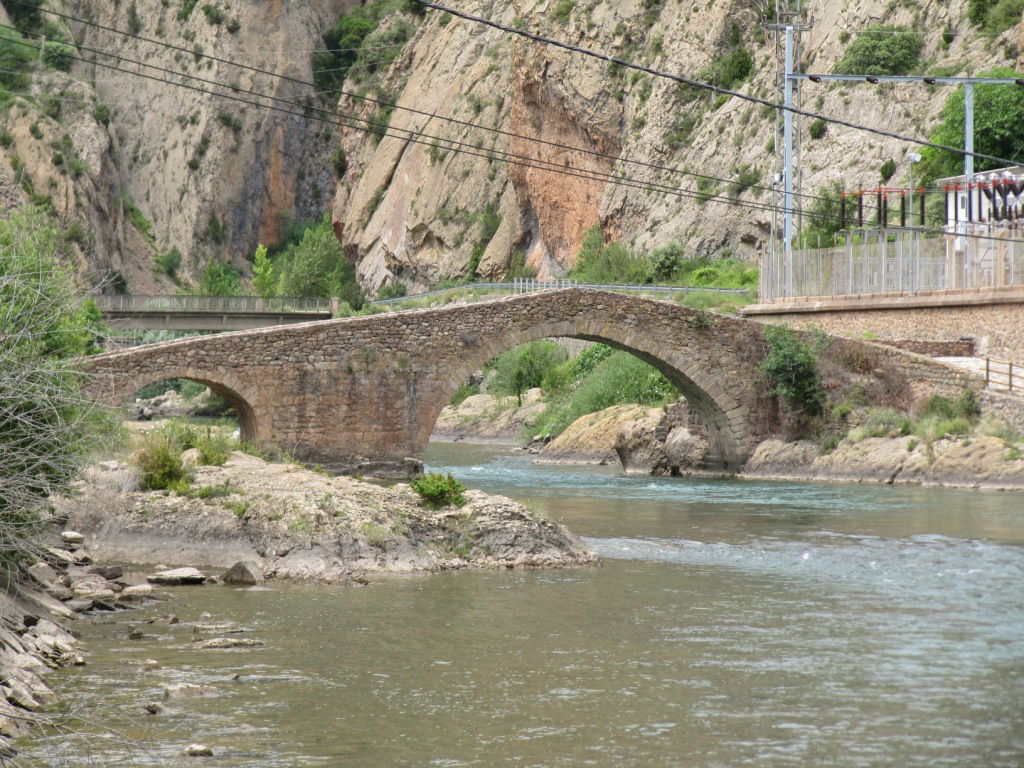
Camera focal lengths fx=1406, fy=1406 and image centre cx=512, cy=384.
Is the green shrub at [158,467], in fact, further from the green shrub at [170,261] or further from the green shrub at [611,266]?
the green shrub at [170,261]

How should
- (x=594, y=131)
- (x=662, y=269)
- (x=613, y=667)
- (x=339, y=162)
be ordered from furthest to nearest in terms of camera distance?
(x=339, y=162)
(x=594, y=131)
(x=662, y=269)
(x=613, y=667)

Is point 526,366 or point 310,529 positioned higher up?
point 526,366

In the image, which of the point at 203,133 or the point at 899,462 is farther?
the point at 203,133

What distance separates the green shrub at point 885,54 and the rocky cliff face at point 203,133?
66.5 m

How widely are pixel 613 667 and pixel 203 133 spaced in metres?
109

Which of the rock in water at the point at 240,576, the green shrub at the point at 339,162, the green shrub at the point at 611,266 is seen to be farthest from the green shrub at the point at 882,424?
the green shrub at the point at 339,162

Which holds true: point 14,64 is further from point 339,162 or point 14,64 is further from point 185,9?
point 339,162

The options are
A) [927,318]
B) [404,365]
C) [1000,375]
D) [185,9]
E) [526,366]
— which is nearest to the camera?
[1000,375]

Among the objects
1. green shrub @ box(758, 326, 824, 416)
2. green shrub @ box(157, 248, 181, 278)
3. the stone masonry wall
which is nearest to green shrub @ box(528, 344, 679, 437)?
the stone masonry wall

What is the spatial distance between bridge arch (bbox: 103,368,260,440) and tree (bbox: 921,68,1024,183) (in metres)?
25.7

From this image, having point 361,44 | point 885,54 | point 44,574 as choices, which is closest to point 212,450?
point 44,574

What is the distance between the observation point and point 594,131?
75.5m

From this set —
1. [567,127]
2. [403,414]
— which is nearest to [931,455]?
[403,414]

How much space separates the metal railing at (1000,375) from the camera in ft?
102
